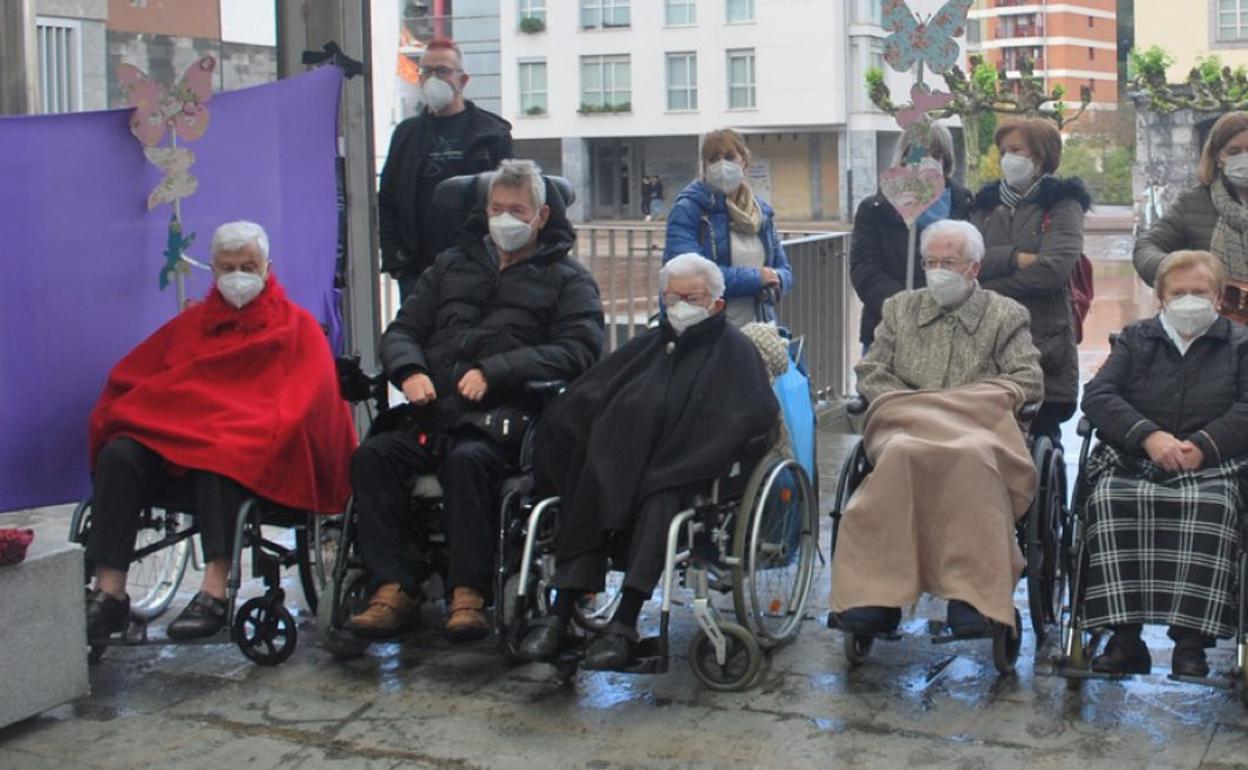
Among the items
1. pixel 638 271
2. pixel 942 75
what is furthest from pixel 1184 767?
pixel 638 271

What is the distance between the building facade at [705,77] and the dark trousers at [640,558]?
37562mm

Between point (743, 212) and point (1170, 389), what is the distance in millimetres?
2087

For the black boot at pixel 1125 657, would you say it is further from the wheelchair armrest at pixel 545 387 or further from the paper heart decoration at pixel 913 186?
the paper heart decoration at pixel 913 186

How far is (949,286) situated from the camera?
5.30m

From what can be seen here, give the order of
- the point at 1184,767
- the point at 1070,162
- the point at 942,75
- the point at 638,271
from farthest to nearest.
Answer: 1. the point at 1070,162
2. the point at 638,271
3. the point at 942,75
4. the point at 1184,767

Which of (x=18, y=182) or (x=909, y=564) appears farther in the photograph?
(x=18, y=182)

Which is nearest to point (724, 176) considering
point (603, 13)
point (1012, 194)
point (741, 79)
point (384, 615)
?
point (1012, 194)

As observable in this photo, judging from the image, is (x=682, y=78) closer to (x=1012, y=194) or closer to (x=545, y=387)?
(x=1012, y=194)

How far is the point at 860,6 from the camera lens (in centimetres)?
4231

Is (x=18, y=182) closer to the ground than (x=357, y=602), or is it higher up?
higher up

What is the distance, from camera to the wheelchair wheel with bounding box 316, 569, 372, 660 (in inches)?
204

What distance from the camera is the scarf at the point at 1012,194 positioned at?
6137 mm

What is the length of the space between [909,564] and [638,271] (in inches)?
174

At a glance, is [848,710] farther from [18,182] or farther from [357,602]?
[18,182]
